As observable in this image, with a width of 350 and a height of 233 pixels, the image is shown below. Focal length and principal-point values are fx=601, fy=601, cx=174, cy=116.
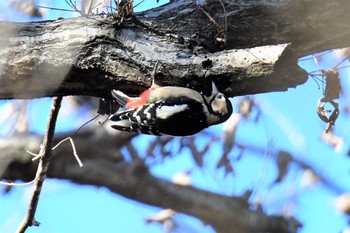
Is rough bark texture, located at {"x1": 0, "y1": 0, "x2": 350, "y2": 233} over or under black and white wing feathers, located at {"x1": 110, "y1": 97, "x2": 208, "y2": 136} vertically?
over

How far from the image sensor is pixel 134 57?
2361 millimetres

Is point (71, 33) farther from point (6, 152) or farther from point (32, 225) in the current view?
point (6, 152)

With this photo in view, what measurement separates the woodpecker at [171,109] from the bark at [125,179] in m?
1.21

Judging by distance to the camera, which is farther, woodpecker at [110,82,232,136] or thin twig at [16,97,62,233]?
thin twig at [16,97,62,233]

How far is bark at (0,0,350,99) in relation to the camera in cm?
224

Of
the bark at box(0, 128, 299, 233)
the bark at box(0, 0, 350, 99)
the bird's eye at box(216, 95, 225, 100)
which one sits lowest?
the bark at box(0, 128, 299, 233)

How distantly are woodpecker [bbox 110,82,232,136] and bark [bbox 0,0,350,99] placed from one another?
39 millimetres

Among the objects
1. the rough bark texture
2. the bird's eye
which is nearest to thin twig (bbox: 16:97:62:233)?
the rough bark texture

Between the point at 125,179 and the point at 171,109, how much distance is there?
5.06 feet

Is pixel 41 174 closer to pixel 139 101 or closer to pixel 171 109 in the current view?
pixel 139 101

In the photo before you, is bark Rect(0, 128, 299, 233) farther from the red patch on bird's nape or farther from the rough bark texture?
the red patch on bird's nape

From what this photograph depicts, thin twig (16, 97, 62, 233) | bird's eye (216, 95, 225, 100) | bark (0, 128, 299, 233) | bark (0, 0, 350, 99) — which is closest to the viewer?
bark (0, 0, 350, 99)

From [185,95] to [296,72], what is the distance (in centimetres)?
43

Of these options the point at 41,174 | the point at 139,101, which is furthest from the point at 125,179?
the point at 139,101
